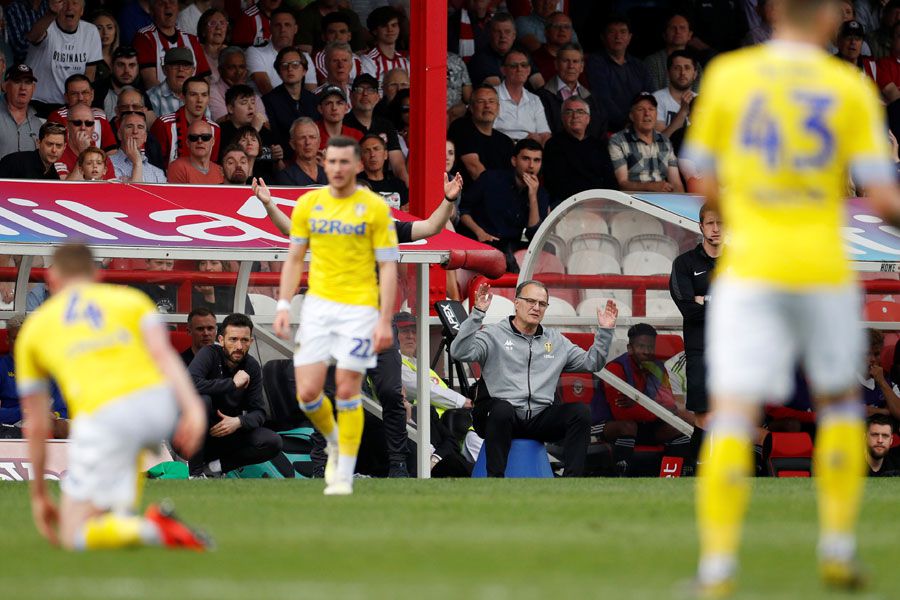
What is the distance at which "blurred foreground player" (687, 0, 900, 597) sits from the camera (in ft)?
18.0

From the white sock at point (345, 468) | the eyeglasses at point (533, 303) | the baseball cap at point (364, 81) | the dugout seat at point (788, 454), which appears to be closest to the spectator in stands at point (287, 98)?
the baseball cap at point (364, 81)

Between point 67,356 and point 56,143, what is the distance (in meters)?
8.72

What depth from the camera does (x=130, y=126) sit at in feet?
50.6

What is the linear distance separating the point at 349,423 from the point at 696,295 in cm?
415

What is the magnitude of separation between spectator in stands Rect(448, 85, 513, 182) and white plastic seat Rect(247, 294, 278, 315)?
3.27m

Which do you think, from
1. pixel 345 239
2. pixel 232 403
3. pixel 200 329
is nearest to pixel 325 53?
pixel 200 329

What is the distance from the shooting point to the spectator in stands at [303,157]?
15805 millimetres

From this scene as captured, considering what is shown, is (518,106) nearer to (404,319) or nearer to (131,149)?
(404,319)

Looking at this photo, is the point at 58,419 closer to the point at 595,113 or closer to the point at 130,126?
the point at 130,126

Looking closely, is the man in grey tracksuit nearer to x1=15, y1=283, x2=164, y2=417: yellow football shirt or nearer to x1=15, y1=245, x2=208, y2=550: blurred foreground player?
x1=15, y1=245, x2=208, y2=550: blurred foreground player

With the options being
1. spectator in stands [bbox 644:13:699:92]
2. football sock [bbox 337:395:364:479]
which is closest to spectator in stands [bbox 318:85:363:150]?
spectator in stands [bbox 644:13:699:92]

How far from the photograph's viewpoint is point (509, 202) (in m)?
16.8

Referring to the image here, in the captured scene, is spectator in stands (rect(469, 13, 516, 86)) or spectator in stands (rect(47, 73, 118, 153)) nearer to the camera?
spectator in stands (rect(47, 73, 118, 153))

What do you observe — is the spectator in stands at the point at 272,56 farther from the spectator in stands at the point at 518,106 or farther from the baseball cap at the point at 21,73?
the baseball cap at the point at 21,73
